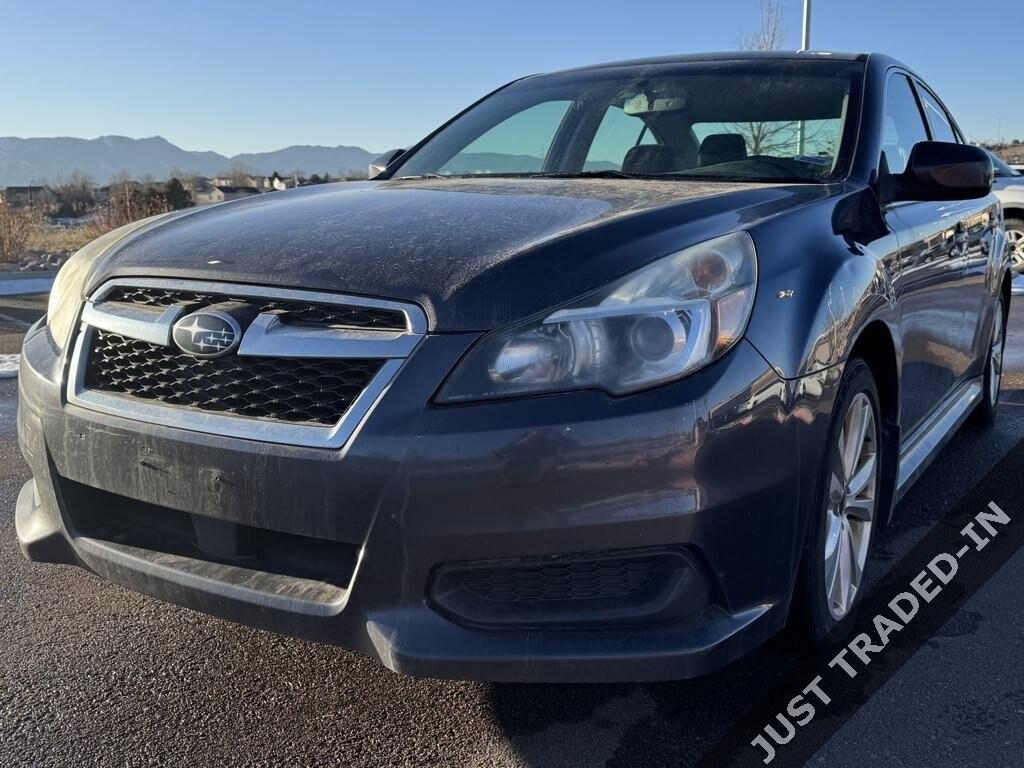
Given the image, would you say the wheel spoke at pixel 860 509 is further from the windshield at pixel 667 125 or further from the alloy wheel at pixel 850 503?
the windshield at pixel 667 125

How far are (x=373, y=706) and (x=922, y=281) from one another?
77.5 inches

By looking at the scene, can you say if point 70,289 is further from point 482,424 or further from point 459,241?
point 482,424

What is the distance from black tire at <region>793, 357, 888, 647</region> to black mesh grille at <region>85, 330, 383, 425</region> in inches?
39.3

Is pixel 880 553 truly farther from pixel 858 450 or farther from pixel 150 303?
pixel 150 303

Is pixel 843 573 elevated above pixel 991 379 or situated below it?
above

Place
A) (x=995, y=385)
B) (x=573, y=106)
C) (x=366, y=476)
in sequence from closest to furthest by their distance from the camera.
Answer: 1. (x=366, y=476)
2. (x=573, y=106)
3. (x=995, y=385)

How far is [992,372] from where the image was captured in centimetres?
447

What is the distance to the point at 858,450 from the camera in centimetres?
239

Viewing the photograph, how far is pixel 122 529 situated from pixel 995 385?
410 cm

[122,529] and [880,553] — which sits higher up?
[122,529]

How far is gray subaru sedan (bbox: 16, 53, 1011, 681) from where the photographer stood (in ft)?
5.70

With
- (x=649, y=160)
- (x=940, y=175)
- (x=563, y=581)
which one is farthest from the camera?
(x=649, y=160)

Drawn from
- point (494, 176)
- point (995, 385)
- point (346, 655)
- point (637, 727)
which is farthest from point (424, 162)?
point (995, 385)

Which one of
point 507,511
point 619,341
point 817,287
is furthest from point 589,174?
point 507,511
